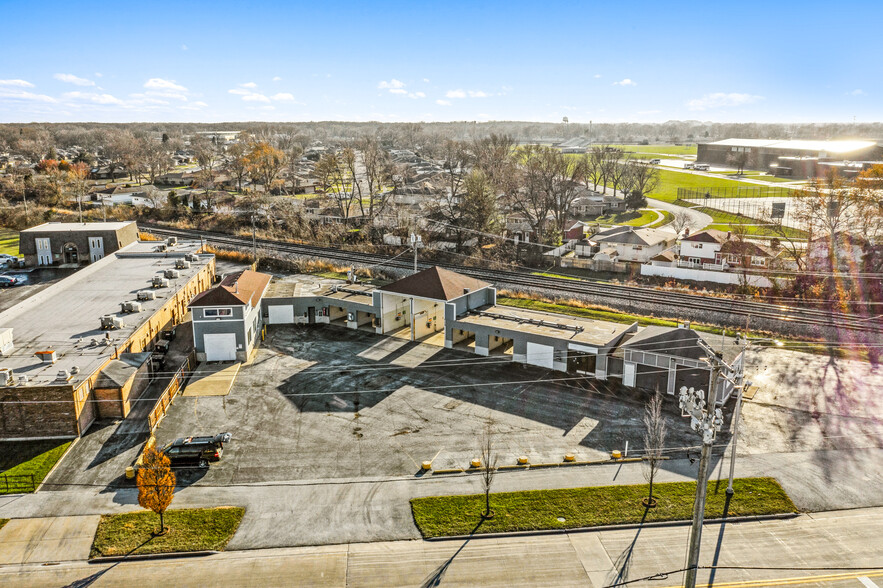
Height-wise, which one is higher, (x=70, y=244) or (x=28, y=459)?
(x=70, y=244)

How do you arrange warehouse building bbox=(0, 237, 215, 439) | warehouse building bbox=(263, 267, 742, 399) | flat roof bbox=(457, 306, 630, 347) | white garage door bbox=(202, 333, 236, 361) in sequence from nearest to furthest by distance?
warehouse building bbox=(0, 237, 215, 439), warehouse building bbox=(263, 267, 742, 399), flat roof bbox=(457, 306, 630, 347), white garage door bbox=(202, 333, 236, 361)

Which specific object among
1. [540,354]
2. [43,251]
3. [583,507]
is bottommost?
[583,507]

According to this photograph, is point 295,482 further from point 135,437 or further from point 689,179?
point 689,179

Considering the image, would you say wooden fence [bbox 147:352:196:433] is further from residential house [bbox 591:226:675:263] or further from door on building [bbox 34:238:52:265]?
residential house [bbox 591:226:675:263]

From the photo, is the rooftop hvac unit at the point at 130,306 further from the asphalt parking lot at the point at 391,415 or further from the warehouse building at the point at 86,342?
the asphalt parking lot at the point at 391,415

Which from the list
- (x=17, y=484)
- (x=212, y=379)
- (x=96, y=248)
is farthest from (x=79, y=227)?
(x=17, y=484)

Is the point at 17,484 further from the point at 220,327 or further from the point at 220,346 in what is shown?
the point at 220,327

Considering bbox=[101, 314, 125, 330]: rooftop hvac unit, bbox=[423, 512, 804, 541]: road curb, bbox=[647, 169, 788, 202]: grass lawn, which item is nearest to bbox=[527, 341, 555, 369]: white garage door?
bbox=[423, 512, 804, 541]: road curb
